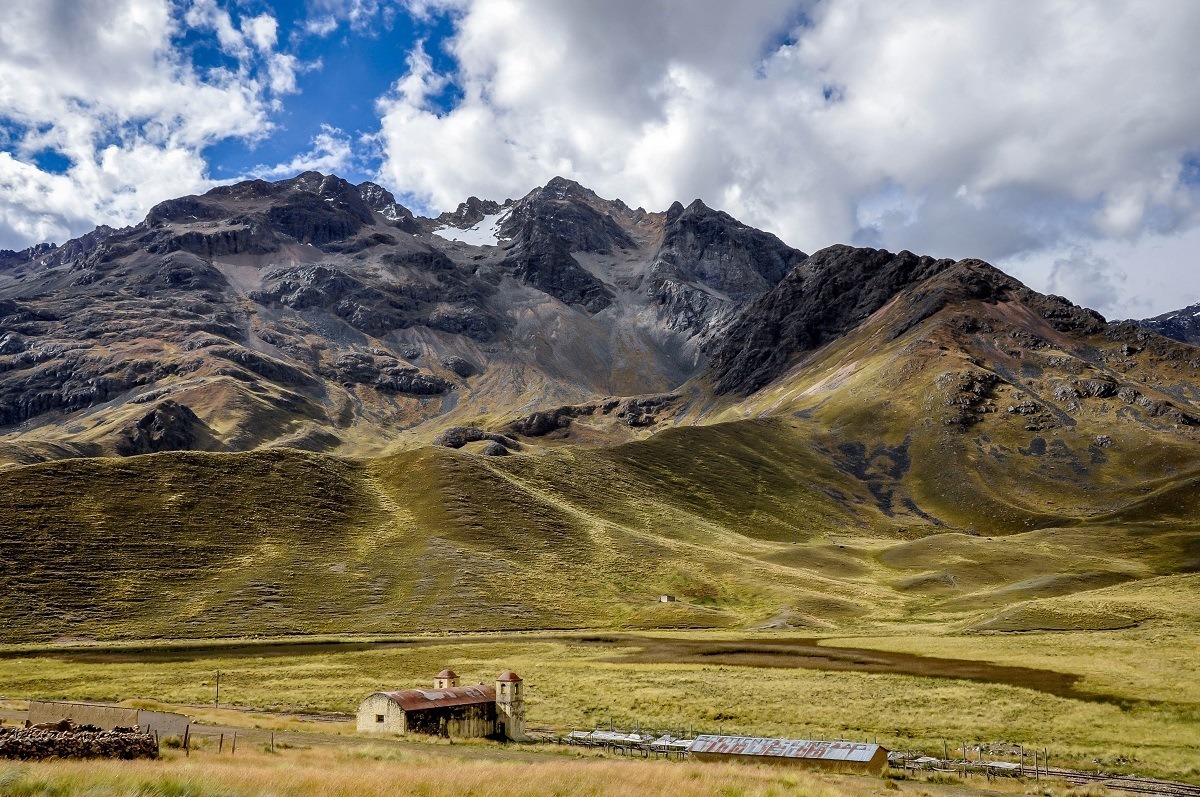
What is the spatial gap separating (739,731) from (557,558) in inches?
3224

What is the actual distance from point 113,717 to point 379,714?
14.0 meters

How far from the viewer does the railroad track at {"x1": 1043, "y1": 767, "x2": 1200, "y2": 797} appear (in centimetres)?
2939

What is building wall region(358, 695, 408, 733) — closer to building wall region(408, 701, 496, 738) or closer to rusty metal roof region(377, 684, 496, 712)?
rusty metal roof region(377, 684, 496, 712)

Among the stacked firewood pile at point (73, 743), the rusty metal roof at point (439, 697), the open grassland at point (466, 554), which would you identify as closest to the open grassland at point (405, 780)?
the stacked firewood pile at point (73, 743)

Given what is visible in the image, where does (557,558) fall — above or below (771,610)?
above

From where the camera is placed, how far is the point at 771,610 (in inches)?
4250

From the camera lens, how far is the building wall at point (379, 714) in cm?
4034

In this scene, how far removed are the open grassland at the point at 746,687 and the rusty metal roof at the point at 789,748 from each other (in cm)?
698

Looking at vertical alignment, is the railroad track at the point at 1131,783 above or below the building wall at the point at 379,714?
below

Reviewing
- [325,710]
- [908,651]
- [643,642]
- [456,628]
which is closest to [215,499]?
[456,628]

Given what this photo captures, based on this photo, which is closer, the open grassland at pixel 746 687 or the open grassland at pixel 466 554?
the open grassland at pixel 746 687

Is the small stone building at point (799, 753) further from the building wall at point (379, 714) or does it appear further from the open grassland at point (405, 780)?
the building wall at point (379, 714)

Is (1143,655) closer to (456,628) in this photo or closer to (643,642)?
(643,642)

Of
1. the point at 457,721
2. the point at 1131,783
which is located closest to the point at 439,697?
the point at 457,721
